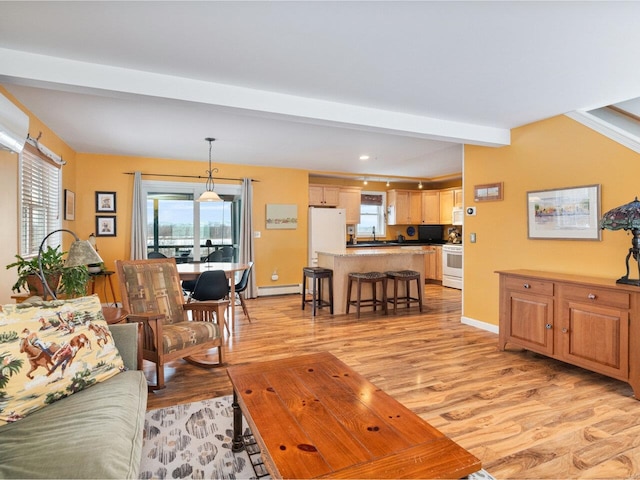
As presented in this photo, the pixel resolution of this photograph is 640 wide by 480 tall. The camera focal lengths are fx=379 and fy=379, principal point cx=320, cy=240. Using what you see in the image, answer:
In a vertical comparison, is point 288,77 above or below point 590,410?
above

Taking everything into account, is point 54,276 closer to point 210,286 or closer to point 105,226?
point 210,286

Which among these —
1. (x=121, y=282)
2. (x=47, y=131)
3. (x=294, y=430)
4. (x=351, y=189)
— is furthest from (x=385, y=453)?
(x=351, y=189)

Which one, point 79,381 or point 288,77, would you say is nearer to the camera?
point 79,381

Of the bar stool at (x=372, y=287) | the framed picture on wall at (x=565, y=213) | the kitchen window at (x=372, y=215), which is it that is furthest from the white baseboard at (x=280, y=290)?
the framed picture on wall at (x=565, y=213)

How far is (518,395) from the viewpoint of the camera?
9.29ft

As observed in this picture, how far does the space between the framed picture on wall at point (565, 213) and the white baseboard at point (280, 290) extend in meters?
4.39

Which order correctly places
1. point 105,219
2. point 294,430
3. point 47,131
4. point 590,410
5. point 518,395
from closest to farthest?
point 294,430 < point 590,410 < point 518,395 < point 47,131 < point 105,219

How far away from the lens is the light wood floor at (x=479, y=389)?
2.10m

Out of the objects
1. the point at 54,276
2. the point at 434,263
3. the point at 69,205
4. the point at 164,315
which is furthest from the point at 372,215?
the point at 54,276

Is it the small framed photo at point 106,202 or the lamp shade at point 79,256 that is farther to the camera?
the small framed photo at point 106,202

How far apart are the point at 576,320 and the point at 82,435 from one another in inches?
138

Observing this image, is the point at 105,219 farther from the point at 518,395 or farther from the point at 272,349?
the point at 518,395

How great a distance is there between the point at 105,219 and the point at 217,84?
13.3 feet

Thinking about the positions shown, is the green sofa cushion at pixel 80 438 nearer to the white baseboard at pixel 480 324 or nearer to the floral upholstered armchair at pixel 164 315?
the floral upholstered armchair at pixel 164 315
